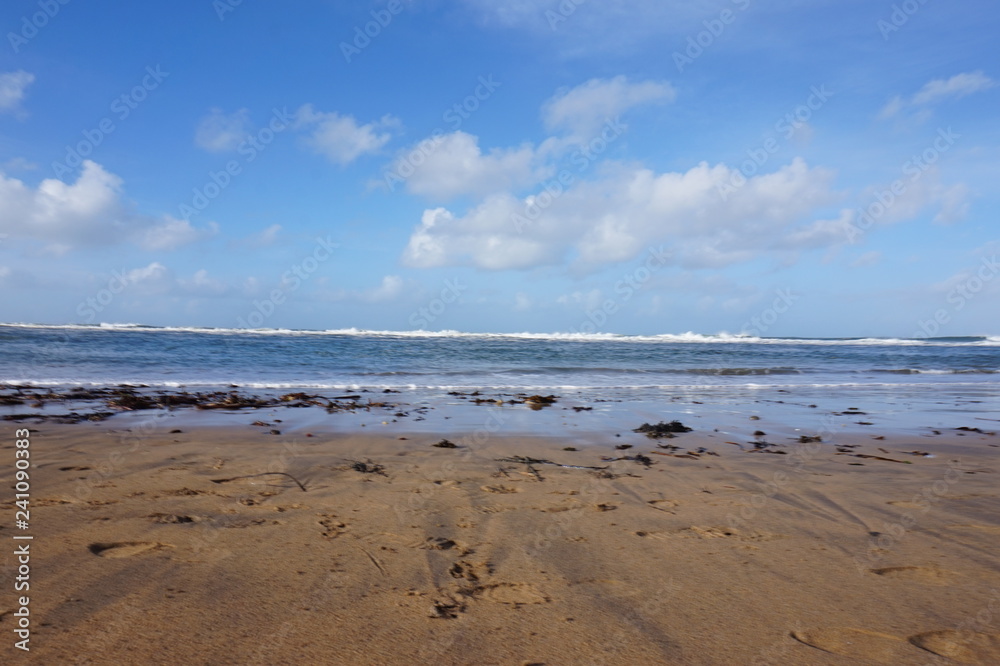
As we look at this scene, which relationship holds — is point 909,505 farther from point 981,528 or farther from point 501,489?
point 501,489

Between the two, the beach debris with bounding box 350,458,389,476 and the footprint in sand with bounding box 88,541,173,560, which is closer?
the footprint in sand with bounding box 88,541,173,560

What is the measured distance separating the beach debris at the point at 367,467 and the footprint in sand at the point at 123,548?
180cm

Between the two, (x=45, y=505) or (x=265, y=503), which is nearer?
(x=45, y=505)

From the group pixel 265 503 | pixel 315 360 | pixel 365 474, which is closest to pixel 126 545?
pixel 265 503

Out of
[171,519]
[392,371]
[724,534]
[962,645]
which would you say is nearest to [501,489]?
[724,534]

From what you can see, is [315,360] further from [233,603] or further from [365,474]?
[233,603]

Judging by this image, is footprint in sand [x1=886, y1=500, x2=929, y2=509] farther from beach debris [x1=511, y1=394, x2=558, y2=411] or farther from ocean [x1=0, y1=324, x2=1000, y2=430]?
beach debris [x1=511, y1=394, x2=558, y2=411]

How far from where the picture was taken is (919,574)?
278cm

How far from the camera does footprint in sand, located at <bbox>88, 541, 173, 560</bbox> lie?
9.11ft

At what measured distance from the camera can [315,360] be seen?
61.5ft

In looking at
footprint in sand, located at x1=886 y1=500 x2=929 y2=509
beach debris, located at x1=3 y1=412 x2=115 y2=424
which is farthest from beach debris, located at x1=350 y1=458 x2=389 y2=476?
beach debris, located at x1=3 y1=412 x2=115 y2=424

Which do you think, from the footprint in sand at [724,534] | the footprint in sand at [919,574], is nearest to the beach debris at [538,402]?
the footprint in sand at [724,534]

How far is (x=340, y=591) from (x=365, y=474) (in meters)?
2.10

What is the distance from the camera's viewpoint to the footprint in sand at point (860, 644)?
2.06 m
